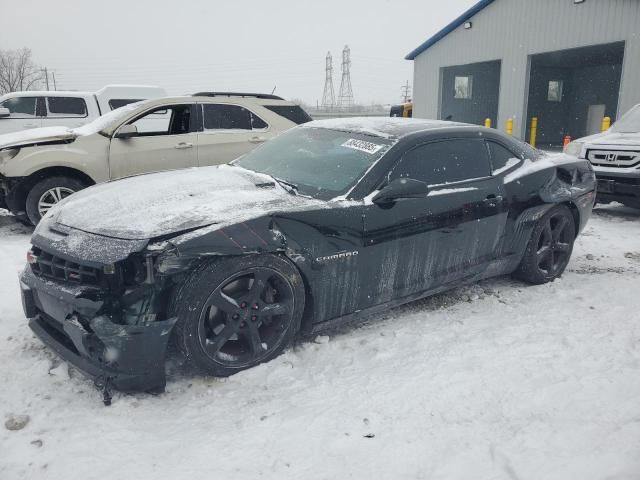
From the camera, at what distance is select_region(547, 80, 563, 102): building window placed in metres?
22.1

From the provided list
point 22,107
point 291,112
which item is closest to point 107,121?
point 291,112

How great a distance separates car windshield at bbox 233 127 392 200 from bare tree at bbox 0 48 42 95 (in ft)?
178

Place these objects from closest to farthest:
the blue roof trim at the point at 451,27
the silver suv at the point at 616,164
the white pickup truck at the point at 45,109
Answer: the silver suv at the point at 616,164
the white pickup truck at the point at 45,109
the blue roof trim at the point at 451,27

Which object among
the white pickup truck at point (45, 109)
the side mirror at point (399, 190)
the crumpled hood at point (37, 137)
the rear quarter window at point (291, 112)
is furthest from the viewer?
the white pickup truck at point (45, 109)

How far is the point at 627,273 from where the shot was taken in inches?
191

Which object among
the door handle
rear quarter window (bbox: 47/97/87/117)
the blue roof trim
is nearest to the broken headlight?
the door handle

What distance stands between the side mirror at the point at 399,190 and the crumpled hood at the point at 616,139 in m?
5.23

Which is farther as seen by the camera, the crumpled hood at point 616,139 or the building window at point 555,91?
the building window at point 555,91

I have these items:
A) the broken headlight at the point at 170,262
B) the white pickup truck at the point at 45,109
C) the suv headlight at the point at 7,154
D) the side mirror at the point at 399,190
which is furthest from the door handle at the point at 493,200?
the white pickup truck at the point at 45,109

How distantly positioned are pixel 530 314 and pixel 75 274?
314 cm

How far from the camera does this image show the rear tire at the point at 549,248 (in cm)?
433

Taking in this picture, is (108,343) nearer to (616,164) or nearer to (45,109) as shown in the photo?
(616,164)

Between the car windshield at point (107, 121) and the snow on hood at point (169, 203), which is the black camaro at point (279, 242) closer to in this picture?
the snow on hood at point (169, 203)

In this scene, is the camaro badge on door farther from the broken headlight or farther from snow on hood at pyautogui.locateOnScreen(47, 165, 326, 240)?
the broken headlight
